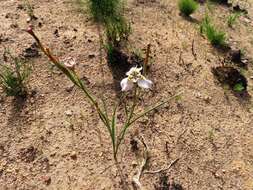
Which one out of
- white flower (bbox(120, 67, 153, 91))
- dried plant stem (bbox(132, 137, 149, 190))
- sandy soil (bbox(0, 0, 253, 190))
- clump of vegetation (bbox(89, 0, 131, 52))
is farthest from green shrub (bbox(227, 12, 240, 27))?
white flower (bbox(120, 67, 153, 91))

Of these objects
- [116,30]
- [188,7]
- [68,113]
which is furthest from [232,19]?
[68,113]

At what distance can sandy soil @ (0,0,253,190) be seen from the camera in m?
2.71

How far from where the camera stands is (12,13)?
372cm

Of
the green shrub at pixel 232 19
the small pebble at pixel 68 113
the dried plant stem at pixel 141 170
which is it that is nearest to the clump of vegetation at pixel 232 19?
the green shrub at pixel 232 19

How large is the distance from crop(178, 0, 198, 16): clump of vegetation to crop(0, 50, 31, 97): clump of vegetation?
5.57 feet

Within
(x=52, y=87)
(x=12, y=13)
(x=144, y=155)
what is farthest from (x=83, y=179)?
(x=12, y=13)

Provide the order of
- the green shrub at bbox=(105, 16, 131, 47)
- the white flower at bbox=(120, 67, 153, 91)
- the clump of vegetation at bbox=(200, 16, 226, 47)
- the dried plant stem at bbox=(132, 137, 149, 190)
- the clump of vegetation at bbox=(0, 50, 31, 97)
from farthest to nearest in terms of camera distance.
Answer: the clump of vegetation at bbox=(200, 16, 226, 47), the green shrub at bbox=(105, 16, 131, 47), the clump of vegetation at bbox=(0, 50, 31, 97), the dried plant stem at bbox=(132, 137, 149, 190), the white flower at bbox=(120, 67, 153, 91)

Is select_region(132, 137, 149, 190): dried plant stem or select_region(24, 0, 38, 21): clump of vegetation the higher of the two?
select_region(24, 0, 38, 21): clump of vegetation

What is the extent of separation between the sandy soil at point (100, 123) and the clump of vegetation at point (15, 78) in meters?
0.07

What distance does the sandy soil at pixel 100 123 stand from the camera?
271cm

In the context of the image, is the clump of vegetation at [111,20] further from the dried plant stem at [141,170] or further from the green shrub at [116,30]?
the dried plant stem at [141,170]

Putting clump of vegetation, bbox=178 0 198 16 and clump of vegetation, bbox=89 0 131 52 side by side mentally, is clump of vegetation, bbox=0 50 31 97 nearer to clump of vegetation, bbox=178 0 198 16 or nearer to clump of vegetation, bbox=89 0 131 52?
clump of vegetation, bbox=89 0 131 52

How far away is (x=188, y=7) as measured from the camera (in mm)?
3986

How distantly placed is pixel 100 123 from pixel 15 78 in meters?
0.72
